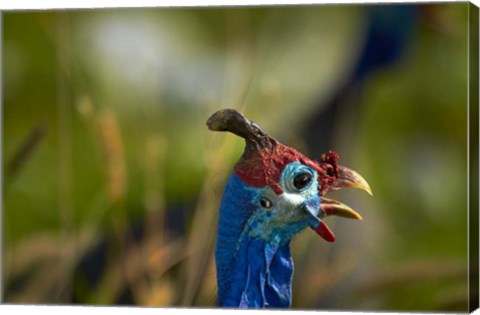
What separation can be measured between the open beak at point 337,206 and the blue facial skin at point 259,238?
3cm

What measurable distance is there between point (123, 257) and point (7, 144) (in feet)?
3.37

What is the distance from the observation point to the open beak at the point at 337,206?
5.79 metres

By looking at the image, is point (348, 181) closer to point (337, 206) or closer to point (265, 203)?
point (337, 206)

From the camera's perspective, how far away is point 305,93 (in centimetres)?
668

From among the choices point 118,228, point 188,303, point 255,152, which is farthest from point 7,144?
point 255,152

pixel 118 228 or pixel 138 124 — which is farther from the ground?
pixel 138 124

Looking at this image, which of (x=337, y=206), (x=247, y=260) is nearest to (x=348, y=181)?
(x=337, y=206)

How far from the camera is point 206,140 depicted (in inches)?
268

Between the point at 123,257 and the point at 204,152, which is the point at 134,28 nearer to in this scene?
the point at 204,152

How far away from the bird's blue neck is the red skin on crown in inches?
2.3

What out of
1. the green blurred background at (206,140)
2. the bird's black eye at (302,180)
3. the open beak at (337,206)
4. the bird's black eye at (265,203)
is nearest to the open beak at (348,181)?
the open beak at (337,206)

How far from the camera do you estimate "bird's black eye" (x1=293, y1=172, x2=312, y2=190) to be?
5828 mm

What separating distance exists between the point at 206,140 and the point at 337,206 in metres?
1.19

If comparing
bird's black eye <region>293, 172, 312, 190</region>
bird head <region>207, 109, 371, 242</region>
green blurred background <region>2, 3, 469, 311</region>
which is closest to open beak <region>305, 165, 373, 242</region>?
bird head <region>207, 109, 371, 242</region>
